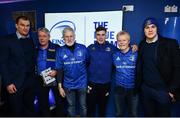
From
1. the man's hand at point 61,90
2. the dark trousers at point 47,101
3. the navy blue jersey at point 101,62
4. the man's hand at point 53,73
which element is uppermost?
the navy blue jersey at point 101,62

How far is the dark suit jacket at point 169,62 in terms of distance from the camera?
273 centimetres

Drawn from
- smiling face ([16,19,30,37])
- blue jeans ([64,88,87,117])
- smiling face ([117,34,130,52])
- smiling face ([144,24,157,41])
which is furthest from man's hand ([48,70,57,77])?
smiling face ([144,24,157,41])

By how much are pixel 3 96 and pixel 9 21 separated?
4.39 feet

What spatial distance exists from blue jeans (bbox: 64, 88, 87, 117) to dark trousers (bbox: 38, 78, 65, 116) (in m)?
0.14

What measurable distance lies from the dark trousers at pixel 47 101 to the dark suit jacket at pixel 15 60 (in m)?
0.23

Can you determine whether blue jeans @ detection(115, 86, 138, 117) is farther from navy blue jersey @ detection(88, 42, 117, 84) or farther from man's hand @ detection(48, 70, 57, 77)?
man's hand @ detection(48, 70, 57, 77)

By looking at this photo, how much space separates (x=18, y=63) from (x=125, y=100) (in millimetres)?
1315

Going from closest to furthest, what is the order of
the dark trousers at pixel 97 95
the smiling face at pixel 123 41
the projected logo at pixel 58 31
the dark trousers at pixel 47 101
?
the smiling face at pixel 123 41, the dark trousers at pixel 97 95, the dark trousers at pixel 47 101, the projected logo at pixel 58 31

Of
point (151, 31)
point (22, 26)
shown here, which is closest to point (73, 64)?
point (22, 26)

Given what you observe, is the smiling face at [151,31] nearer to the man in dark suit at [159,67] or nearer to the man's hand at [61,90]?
the man in dark suit at [159,67]

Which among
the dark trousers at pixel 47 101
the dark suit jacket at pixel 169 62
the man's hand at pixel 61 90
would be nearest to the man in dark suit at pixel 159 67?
the dark suit jacket at pixel 169 62

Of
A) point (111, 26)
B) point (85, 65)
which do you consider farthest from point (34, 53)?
point (111, 26)

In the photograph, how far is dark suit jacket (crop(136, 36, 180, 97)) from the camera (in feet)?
8.96

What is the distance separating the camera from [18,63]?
311cm
